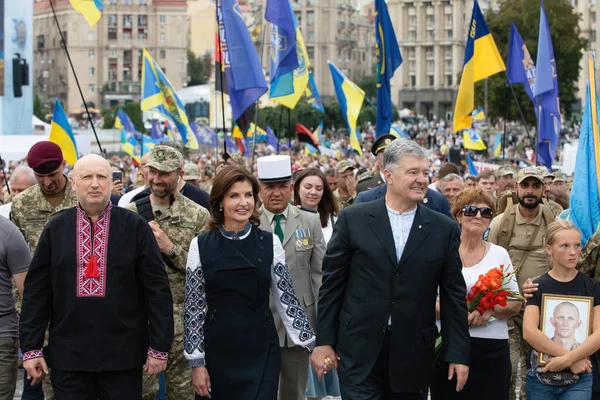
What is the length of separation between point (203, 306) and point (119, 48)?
142m

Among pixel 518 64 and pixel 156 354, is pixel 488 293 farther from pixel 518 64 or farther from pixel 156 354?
pixel 518 64

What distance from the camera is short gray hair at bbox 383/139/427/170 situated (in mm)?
5832

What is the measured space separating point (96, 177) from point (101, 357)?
0.89m

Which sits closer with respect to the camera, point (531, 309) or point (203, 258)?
point (203, 258)

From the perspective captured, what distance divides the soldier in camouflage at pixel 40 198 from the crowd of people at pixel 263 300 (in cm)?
64

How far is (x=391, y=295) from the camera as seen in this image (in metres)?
5.77

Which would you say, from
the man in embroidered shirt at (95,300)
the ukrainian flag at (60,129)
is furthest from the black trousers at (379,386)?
the ukrainian flag at (60,129)

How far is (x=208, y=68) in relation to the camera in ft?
502

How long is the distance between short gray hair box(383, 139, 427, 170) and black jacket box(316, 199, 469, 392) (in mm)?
205

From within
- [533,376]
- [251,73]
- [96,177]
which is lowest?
[533,376]

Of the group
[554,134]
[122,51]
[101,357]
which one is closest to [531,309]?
[101,357]

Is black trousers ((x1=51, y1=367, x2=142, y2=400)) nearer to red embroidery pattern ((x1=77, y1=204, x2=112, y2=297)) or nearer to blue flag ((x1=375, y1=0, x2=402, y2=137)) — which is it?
red embroidery pattern ((x1=77, y1=204, x2=112, y2=297))

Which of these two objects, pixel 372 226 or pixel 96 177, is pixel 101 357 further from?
pixel 372 226

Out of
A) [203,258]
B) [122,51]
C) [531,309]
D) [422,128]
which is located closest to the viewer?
[203,258]
